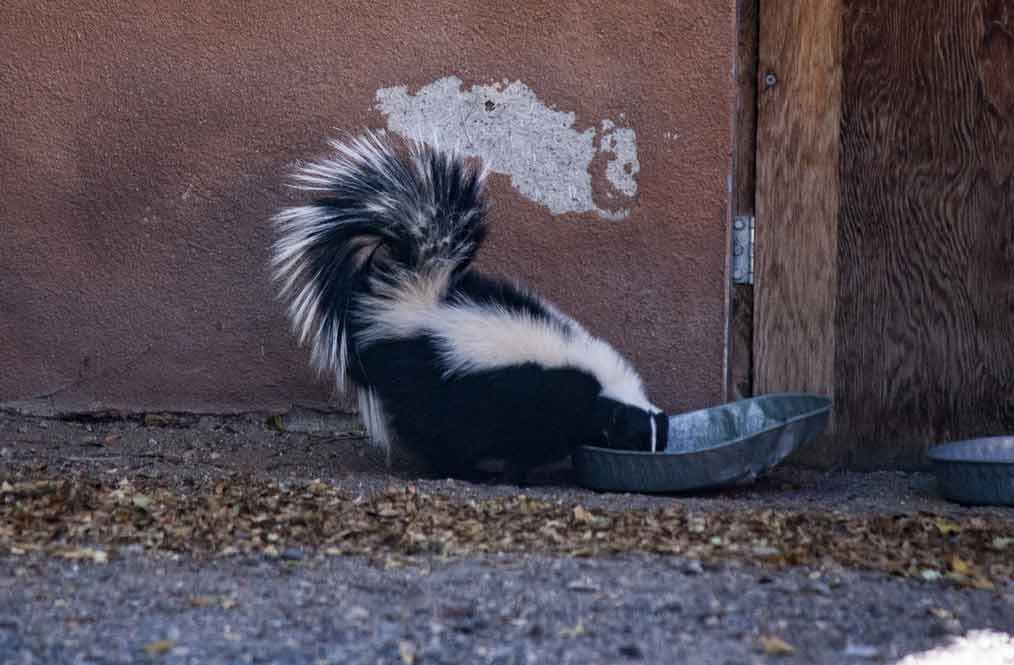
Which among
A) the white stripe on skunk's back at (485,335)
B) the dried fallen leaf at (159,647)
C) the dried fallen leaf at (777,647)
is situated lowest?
the dried fallen leaf at (159,647)

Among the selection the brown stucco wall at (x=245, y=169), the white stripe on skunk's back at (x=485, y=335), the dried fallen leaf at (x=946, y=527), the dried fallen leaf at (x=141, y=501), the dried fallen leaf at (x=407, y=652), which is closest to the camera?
the dried fallen leaf at (x=407, y=652)

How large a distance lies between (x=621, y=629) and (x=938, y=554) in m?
1.19

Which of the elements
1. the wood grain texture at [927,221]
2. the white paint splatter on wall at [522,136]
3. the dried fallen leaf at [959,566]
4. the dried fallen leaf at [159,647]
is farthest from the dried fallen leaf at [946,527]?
the dried fallen leaf at [159,647]

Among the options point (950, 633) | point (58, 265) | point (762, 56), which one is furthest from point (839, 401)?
point (58, 265)

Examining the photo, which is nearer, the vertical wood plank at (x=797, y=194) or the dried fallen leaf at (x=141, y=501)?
the dried fallen leaf at (x=141, y=501)

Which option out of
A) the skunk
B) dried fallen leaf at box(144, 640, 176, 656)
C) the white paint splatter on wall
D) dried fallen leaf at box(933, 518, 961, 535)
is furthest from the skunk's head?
dried fallen leaf at box(144, 640, 176, 656)

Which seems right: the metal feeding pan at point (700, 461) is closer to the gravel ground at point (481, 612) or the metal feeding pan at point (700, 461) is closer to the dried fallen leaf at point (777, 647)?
the gravel ground at point (481, 612)

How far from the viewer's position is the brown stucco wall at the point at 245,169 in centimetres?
532

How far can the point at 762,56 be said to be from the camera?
5520 mm

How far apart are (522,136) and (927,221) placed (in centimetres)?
169

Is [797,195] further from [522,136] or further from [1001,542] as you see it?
[1001,542]

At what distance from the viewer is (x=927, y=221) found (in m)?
5.50

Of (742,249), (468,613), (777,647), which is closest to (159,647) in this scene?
(468,613)

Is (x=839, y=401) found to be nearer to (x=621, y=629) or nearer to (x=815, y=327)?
(x=815, y=327)
